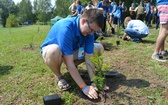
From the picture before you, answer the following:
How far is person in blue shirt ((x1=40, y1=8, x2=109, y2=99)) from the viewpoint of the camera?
7.14 feet

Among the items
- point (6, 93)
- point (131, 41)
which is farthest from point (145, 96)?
point (131, 41)

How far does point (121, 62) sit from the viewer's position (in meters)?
3.78

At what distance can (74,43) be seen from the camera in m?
2.56

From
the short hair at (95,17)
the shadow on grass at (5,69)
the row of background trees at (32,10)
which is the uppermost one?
the row of background trees at (32,10)

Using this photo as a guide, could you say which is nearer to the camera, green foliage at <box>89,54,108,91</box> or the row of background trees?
green foliage at <box>89,54,108,91</box>

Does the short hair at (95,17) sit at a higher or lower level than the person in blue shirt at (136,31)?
higher

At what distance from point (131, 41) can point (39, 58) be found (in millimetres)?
3237

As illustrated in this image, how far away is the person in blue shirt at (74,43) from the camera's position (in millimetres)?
2176

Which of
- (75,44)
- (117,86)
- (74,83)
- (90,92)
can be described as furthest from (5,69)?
(117,86)

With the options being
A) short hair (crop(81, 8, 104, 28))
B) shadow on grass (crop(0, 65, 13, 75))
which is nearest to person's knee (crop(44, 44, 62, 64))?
short hair (crop(81, 8, 104, 28))

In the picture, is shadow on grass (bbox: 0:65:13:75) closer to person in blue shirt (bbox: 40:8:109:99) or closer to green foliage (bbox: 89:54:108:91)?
person in blue shirt (bbox: 40:8:109:99)

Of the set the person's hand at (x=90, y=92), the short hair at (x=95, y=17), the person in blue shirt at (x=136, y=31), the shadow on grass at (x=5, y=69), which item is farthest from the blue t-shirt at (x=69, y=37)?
the person in blue shirt at (x=136, y=31)

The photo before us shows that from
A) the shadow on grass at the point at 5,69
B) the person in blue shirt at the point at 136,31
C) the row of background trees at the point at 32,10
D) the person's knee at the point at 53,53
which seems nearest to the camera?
the person's knee at the point at 53,53

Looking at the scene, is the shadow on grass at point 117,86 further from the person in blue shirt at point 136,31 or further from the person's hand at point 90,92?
the person in blue shirt at point 136,31
